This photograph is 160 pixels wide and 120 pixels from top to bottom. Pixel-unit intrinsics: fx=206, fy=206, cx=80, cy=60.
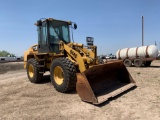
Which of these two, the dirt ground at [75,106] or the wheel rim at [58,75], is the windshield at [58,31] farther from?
the dirt ground at [75,106]

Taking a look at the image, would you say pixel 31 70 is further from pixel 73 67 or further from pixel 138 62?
pixel 138 62

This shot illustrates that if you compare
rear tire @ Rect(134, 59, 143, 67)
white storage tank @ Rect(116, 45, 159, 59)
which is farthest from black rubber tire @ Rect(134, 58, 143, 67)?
white storage tank @ Rect(116, 45, 159, 59)

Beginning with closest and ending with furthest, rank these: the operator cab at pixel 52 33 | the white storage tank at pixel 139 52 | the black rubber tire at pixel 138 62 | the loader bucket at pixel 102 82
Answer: the loader bucket at pixel 102 82 < the operator cab at pixel 52 33 < the white storage tank at pixel 139 52 < the black rubber tire at pixel 138 62

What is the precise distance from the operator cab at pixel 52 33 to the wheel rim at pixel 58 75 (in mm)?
1093

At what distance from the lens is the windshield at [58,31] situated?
8.95 meters

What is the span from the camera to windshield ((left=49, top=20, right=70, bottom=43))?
352 inches

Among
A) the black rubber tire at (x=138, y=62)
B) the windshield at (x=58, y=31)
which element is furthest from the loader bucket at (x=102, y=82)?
the black rubber tire at (x=138, y=62)

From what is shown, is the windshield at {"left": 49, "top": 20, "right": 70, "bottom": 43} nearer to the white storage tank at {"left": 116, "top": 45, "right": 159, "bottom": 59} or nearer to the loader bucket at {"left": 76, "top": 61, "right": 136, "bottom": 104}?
the loader bucket at {"left": 76, "top": 61, "right": 136, "bottom": 104}

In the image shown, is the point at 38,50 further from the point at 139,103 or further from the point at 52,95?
the point at 139,103

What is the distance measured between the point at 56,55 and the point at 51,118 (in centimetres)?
361

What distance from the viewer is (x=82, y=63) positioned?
7277 millimetres

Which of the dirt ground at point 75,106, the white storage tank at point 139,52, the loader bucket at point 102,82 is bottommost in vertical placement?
the dirt ground at point 75,106

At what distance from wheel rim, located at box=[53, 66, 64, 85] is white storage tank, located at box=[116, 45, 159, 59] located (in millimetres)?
14061

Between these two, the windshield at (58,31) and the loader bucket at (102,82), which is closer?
the loader bucket at (102,82)
